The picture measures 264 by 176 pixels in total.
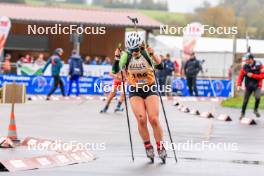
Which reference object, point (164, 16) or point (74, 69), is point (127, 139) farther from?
point (164, 16)

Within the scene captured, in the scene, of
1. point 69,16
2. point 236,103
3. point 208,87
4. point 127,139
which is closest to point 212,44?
point 69,16

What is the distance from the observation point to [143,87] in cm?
1349

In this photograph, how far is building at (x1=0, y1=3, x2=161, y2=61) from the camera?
162 ft

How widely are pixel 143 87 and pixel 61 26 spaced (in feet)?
119

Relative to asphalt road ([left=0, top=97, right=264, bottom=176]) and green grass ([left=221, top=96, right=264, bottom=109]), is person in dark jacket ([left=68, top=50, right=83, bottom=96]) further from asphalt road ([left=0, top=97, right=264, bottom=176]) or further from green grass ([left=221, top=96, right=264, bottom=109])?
green grass ([left=221, top=96, right=264, bottom=109])

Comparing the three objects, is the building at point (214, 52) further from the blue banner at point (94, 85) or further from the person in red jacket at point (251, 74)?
the person in red jacket at point (251, 74)

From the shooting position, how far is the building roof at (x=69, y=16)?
161 ft

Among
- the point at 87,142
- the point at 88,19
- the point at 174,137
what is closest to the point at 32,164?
the point at 87,142

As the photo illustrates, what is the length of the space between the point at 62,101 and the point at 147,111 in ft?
59.4

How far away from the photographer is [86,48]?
2105 inches

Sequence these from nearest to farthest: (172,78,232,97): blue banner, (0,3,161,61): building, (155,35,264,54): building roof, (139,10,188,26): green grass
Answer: (172,78,232,97): blue banner, (0,3,161,61): building, (155,35,264,54): building roof, (139,10,188,26): green grass

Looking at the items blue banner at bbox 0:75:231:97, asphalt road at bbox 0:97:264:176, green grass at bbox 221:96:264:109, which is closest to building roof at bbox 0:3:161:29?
blue banner at bbox 0:75:231:97

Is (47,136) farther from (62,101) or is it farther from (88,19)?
(88,19)

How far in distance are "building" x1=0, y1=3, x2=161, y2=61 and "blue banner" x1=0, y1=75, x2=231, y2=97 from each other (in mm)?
10602
